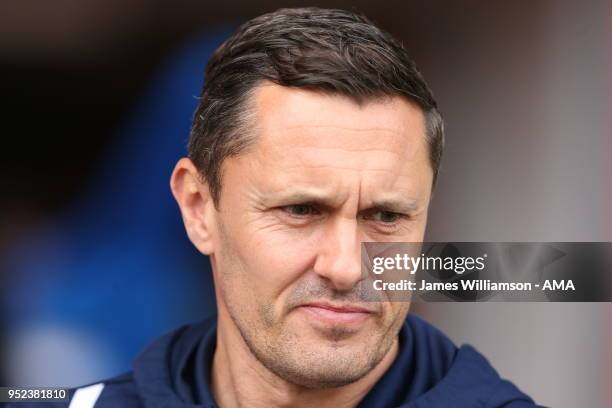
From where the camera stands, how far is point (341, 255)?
1.51 metres

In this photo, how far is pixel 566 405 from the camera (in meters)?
2.13

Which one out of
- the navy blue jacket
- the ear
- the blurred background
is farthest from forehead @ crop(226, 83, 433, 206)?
the blurred background

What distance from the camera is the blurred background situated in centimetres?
222

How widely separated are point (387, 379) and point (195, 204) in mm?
484

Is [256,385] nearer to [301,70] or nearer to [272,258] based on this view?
[272,258]

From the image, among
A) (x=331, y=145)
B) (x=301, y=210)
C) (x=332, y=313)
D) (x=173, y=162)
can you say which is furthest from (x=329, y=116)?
(x=173, y=162)

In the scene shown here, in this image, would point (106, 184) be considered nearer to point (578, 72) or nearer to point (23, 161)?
point (23, 161)

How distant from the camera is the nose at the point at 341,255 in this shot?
150cm

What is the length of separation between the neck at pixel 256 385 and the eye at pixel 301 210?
292 millimetres

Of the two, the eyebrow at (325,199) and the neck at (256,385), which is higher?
the eyebrow at (325,199)

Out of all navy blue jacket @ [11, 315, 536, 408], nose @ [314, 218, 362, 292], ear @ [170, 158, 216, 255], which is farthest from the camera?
ear @ [170, 158, 216, 255]

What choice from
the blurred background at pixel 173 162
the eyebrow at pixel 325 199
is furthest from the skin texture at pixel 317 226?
the blurred background at pixel 173 162

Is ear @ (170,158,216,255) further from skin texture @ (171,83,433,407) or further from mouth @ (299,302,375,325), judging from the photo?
mouth @ (299,302,375,325)

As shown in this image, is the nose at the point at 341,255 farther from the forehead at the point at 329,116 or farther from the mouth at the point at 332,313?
the forehead at the point at 329,116
